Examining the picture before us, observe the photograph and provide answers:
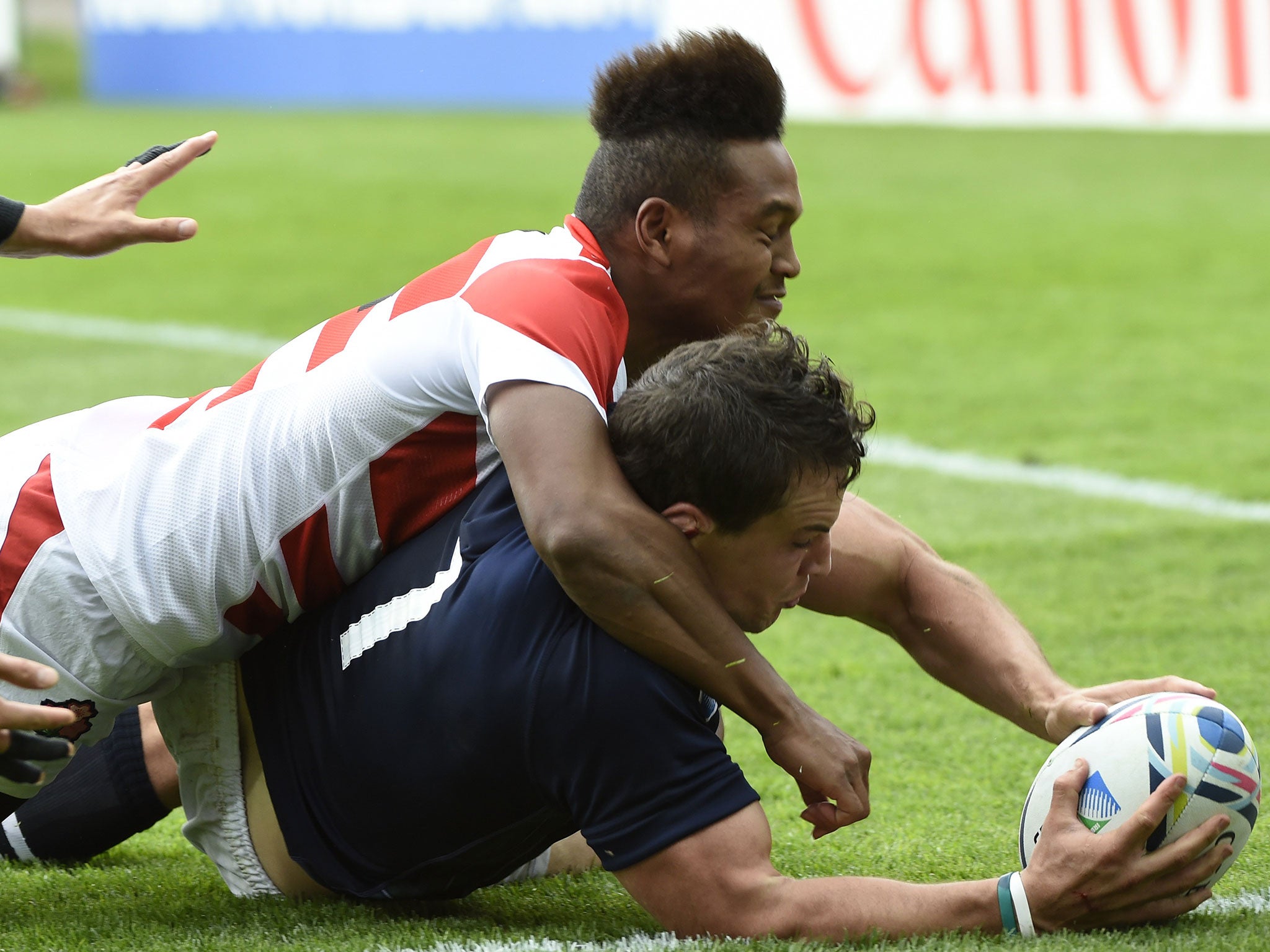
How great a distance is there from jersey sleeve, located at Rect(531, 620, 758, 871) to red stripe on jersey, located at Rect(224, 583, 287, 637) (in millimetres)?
642

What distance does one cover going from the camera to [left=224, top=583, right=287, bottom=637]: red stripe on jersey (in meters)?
2.97

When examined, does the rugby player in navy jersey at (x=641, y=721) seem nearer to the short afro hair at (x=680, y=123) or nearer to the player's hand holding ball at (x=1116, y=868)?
the player's hand holding ball at (x=1116, y=868)

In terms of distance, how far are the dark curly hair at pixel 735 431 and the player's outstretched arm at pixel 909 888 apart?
1.64ft

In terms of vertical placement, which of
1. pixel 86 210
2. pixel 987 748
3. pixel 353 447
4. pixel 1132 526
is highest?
pixel 86 210

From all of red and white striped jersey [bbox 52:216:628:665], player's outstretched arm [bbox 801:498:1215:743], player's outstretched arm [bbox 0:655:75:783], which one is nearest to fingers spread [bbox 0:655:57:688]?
player's outstretched arm [bbox 0:655:75:783]

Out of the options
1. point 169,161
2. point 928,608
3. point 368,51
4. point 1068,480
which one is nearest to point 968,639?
point 928,608

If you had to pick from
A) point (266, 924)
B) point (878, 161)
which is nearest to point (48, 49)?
point (878, 161)

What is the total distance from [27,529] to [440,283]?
33.2 inches

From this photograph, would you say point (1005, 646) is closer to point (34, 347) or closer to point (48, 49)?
point (34, 347)

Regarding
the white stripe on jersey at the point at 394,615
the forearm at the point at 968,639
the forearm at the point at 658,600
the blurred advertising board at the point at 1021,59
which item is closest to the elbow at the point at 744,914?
the forearm at the point at 658,600

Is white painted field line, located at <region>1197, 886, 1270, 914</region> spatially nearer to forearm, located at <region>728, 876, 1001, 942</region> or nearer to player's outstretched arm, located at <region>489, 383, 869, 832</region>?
forearm, located at <region>728, 876, 1001, 942</region>

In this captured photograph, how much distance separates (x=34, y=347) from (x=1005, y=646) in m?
7.80

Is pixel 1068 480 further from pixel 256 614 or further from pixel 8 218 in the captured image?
pixel 8 218

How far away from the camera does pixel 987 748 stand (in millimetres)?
4008
